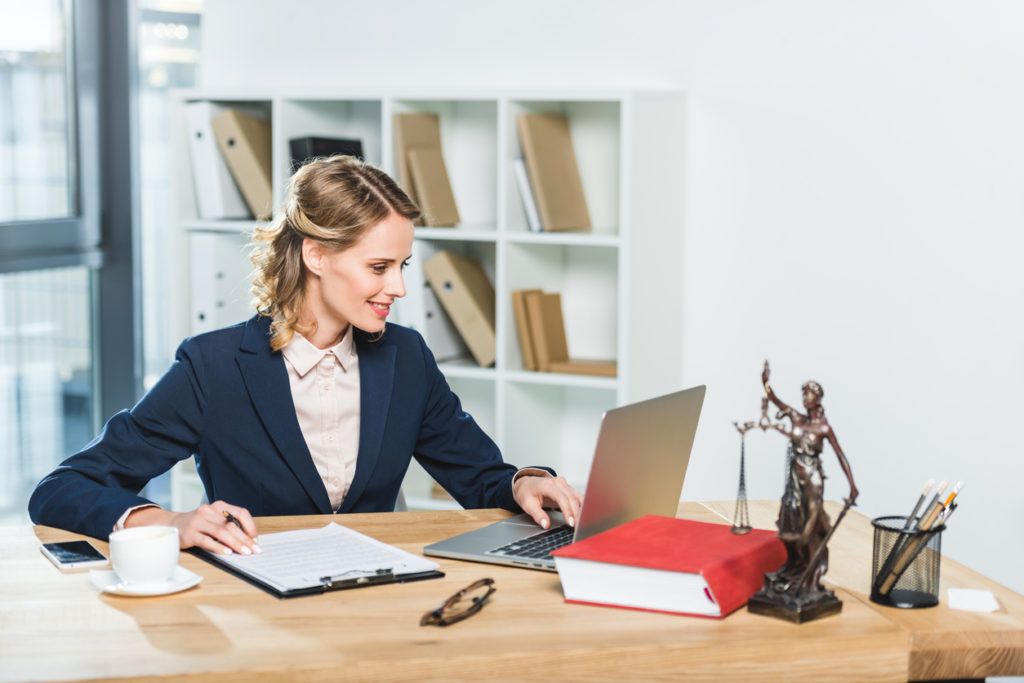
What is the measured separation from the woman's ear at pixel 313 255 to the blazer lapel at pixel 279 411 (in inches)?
7.0

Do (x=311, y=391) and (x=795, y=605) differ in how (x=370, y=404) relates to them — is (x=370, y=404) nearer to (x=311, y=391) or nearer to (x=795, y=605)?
(x=311, y=391)

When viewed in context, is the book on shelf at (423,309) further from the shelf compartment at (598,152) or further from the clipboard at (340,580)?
the clipboard at (340,580)

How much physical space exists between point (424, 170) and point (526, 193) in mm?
316

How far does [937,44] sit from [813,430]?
77.7 inches

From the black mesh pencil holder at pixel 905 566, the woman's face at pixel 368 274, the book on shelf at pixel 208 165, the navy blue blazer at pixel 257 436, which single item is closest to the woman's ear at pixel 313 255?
the woman's face at pixel 368 274

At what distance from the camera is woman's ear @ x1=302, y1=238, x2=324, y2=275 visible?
7.22 feet

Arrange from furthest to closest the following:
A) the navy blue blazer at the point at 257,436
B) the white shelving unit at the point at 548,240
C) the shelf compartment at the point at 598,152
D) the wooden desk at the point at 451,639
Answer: the shelf compartment at the point at 598,152
the white shelving unit at the point at 548,240
the navy blue blazer at the point at 257,436
the wooden desk at the point at 451,639

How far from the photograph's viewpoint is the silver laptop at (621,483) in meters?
1.62

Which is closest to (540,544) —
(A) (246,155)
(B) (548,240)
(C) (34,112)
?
(B) (548,240)

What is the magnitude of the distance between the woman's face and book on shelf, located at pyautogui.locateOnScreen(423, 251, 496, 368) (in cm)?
126

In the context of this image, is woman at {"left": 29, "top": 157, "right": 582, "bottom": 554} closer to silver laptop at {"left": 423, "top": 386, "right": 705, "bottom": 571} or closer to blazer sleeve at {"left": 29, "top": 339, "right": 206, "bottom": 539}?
blazer sleeve at {"left": 29, "top": 339, "right": 206, "bottom": 539}

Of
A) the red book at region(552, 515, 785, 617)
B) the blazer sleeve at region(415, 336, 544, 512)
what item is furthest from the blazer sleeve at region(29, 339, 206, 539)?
the red book at region(552, 515, 785, 617)

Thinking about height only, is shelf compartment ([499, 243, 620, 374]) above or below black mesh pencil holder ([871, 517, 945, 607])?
above

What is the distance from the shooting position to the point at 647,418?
1.68 meters
